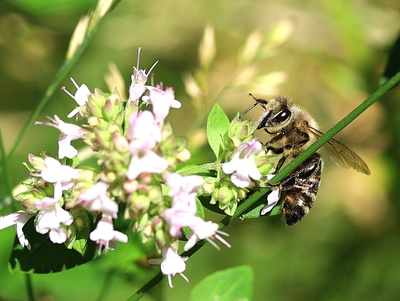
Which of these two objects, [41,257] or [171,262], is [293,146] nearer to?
[171,262]

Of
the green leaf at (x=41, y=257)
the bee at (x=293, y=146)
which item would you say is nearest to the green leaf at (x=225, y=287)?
the bee at (x=293, y=146)

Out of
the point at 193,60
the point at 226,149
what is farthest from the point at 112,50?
Result: the point at 226,149

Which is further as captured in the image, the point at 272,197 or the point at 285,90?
the point at 285,90

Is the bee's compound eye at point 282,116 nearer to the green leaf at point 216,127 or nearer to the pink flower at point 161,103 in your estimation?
the green leaf at point 216,127

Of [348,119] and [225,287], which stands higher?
[348,119]

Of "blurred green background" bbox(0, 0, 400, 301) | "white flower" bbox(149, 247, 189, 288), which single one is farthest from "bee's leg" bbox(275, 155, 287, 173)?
"blurred green background" bbox(0, 0, 400, 301)

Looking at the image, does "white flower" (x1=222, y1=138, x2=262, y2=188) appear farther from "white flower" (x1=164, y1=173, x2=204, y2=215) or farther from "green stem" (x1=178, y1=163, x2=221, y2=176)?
"white flower" (x1=164, y1=173, x2=204, y2=215)

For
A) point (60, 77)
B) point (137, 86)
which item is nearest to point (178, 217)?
point (137, 86)
